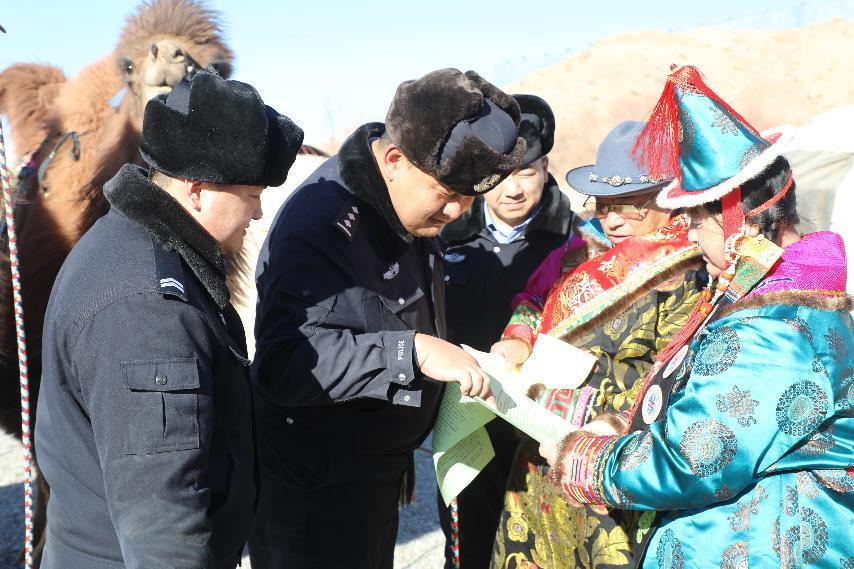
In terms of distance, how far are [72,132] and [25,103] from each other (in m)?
0.48

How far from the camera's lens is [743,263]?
1.60 metres

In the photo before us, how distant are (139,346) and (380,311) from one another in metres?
0.86

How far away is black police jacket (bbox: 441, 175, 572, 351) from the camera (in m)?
3.01

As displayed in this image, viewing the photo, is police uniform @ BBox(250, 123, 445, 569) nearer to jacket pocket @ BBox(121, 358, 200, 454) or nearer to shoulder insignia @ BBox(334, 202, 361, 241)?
shoulder insignia @ BBox(334, 202, 361, 241)

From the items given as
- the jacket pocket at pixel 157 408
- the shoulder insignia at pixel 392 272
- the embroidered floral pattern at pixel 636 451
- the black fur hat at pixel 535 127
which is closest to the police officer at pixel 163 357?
the jacket pocket at pixel 157 408

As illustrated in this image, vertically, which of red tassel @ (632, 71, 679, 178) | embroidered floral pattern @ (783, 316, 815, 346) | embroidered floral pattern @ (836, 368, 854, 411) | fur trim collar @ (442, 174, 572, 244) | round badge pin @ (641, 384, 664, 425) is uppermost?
red tassel @ (632, 71, 679, 178)

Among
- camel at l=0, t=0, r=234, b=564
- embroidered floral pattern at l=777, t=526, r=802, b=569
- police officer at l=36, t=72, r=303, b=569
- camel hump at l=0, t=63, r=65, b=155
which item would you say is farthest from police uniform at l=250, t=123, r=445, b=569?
camel hump at l=0, t=63, r=65, b=155

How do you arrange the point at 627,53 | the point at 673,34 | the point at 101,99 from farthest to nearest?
the point at 673,34 < the point at 627,53 < the point at 101,99

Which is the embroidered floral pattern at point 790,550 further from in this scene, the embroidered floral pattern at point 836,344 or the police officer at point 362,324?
the police officer at point 362,324

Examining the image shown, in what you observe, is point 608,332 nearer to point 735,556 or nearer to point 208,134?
point 735,556

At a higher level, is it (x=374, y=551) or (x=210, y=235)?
(x=210, y=235)

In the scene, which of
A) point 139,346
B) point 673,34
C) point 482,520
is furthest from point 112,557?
point 673,34

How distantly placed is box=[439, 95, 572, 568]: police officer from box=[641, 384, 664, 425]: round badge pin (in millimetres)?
1113

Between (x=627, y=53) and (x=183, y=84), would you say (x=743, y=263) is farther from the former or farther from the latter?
(x=627, y=53)
